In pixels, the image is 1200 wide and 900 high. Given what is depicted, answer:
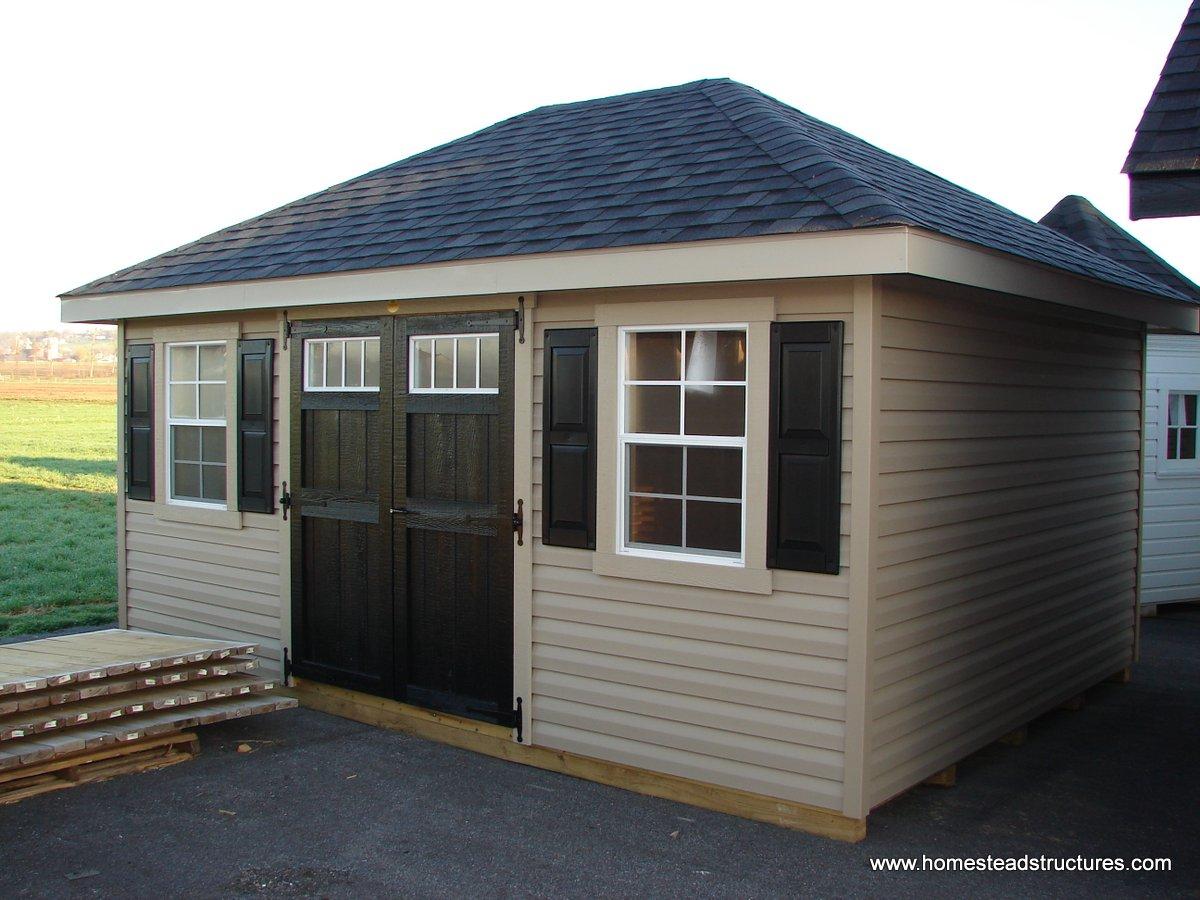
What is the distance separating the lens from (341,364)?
22.9ft

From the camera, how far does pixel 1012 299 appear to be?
628cm

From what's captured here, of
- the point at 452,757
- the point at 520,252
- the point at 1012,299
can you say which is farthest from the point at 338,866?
the point at 1012,299

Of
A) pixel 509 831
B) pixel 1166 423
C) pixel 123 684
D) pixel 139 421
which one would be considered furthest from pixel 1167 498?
pixel 123 684

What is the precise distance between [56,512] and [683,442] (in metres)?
14.3

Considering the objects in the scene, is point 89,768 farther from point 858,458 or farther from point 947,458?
point 947,458

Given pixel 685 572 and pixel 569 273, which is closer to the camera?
pixel 685 572

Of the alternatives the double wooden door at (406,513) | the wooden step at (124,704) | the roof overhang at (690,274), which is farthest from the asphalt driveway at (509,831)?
the roof overhang at (690,274)

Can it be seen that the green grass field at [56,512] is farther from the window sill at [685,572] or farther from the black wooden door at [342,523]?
the window sill at [685,572]

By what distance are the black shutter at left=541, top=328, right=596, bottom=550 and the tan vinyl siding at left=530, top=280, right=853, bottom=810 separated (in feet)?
0.28

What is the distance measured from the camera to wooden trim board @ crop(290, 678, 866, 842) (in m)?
5.19

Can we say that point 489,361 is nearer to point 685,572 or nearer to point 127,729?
point 685,572

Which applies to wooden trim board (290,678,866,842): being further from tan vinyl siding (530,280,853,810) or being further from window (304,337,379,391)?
window (304,337,379,391)

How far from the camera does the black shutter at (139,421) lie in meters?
8.09

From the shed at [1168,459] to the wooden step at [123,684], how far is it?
8.45 meters
